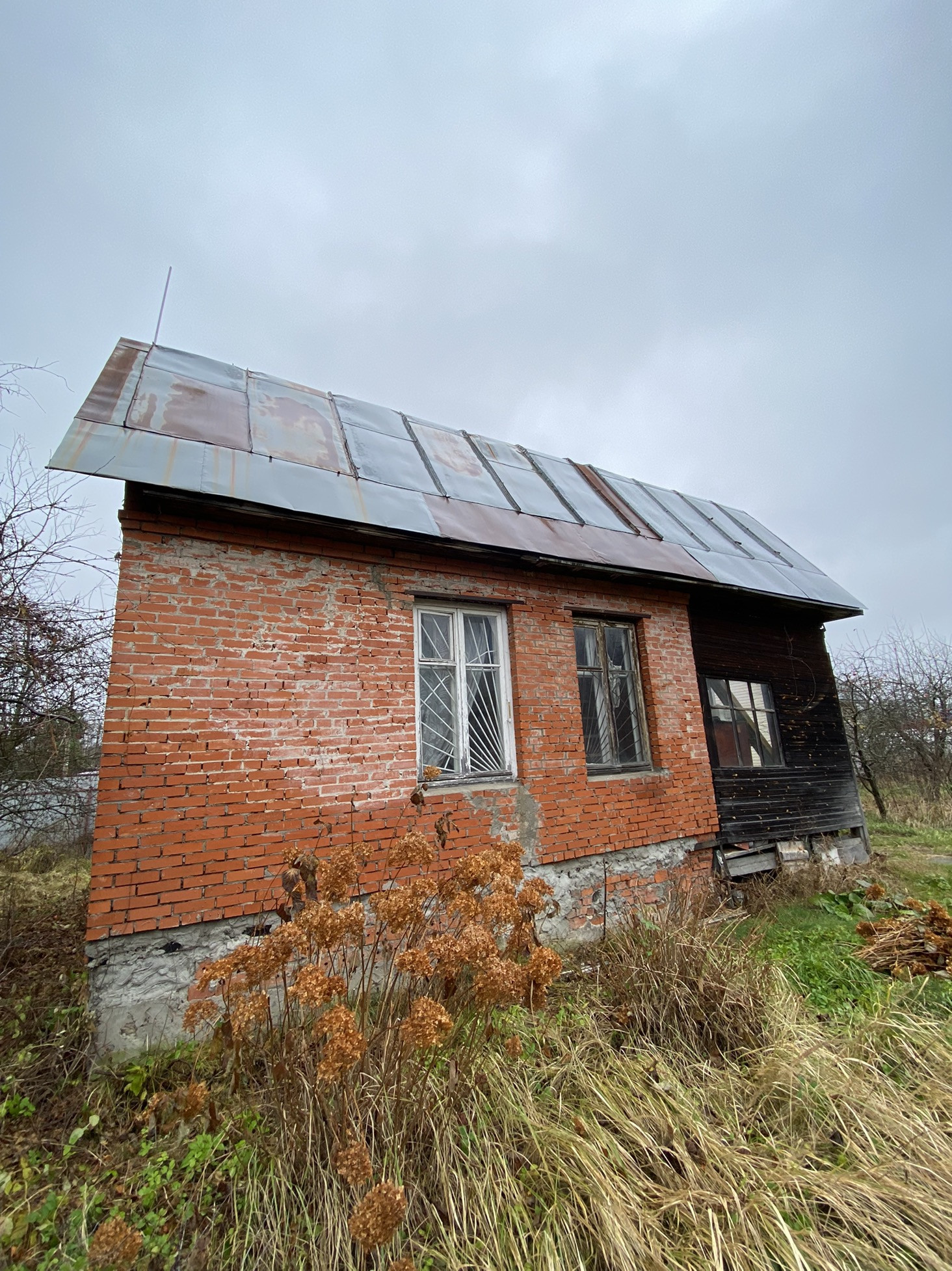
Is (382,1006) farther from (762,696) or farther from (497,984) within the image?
(762,696)

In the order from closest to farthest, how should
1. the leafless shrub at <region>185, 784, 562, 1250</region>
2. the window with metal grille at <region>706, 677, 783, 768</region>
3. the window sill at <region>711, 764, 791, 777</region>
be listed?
the leafless shrub at <region>185, 784, 562, 1250</region>
the window sill at <region>711, 764, 791, 777</region>
the window with metal grille at <region>706, 677, 783, 768</region>

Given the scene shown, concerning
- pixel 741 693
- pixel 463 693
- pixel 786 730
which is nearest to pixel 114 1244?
pixel 463 693

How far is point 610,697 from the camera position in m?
6.11

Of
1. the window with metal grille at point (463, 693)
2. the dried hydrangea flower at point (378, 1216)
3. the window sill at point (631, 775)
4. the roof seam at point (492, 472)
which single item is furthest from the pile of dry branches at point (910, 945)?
the roof seam at point (492, 472)

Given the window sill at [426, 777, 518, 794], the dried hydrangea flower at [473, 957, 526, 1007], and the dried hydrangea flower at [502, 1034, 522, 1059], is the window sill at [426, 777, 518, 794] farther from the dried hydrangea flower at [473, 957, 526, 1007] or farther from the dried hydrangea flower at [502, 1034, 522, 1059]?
the dried hydrangea flower at [473, 957, 526, 1007]

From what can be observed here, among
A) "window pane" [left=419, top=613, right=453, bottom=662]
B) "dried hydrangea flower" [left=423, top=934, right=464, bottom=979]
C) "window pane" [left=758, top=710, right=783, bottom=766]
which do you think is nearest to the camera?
"dried hydrangea flower" [left=423, top=934, right=464, bottom=979]

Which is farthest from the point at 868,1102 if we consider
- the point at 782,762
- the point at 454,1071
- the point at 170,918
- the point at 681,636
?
the point at 782,762

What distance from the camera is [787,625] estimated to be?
328 inches

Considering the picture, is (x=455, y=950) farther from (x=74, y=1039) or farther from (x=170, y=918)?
(x=74, y=1039)

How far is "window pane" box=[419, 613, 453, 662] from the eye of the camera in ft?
16.7

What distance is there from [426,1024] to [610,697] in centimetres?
454

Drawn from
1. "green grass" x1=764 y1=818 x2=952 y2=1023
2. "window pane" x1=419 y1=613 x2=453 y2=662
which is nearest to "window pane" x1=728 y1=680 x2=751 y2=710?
"green grass" x1=764 y1=818 x2=952 y2=1023

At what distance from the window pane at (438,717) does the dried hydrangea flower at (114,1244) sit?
316cm

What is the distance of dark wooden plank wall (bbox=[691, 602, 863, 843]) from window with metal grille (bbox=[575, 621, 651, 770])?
3.91ft
